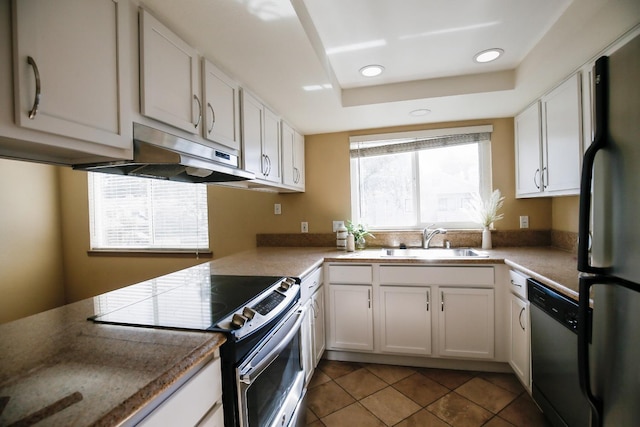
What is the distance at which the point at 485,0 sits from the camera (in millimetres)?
1438

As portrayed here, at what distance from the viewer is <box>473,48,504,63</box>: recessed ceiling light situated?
73.1 inches

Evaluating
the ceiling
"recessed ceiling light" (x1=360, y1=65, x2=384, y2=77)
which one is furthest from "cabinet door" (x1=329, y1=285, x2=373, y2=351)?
"recessed ceiling light" (x1=360, y1=65, x2=384, y2=77)

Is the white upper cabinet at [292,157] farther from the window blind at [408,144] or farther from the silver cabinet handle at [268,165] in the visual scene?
the window blind at [408,144]

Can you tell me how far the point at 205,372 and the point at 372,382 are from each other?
163cm

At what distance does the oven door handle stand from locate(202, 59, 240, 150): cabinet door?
3.39 feet

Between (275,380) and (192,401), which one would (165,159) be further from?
(275,380)

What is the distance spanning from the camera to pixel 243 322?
103 centimetres

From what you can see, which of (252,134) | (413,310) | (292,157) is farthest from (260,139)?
(413,310)

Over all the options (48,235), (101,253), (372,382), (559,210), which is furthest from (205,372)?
(48,235)

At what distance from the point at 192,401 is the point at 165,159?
84 centimetres

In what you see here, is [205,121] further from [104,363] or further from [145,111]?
[104,363]

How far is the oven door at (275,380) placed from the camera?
1017mm

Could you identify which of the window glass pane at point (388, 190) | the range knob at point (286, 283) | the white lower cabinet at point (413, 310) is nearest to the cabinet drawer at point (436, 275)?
the white lower cabinet at point (413, 310)

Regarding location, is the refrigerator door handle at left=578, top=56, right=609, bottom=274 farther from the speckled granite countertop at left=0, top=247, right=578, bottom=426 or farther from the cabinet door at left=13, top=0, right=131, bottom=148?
the cabinet door at left=13, top=0, right=131, bottom=148
